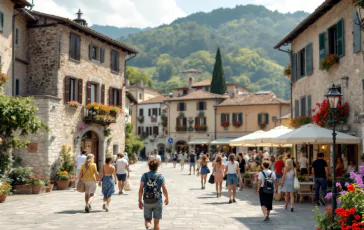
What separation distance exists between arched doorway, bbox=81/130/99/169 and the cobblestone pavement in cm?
836

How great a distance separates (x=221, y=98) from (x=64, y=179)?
40.7 m

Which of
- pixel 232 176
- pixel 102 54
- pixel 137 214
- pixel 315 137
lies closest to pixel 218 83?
pixel 102 54

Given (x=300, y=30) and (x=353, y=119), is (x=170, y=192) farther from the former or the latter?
(x=300, y=30)

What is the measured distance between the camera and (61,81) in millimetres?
22156

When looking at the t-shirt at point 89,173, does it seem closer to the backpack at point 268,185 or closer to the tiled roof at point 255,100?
the backpack at point 268,185

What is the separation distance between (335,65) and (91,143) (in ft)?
47.4

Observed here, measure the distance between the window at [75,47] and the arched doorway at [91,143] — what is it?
463 centimetres

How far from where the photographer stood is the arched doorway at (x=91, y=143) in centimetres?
2506

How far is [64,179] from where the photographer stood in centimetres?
2014

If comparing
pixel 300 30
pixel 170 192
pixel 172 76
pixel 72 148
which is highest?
pixel 172 76

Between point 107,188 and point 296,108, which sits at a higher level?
point 296,108

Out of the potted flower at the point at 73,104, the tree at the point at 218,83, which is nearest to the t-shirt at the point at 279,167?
the potted flower at the point at 73,104

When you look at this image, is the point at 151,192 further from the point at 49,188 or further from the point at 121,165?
the point at 49,188

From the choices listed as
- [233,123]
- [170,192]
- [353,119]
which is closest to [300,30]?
[353,119]
